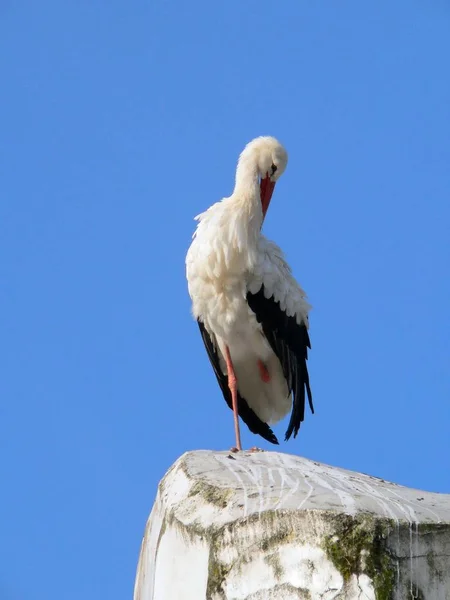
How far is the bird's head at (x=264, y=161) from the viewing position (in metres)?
8.98

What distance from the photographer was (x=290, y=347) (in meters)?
8.88

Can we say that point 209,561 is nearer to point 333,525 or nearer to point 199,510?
point 199,510

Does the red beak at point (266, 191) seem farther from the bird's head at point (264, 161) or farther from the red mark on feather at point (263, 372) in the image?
the red mark on feather at point (263, 372)

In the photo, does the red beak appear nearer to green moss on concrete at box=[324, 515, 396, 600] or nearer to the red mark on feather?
the red mark on feather

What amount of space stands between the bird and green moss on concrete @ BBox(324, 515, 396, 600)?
11.3ft

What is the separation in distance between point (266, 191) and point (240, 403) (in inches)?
67.1

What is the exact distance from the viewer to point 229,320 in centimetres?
854

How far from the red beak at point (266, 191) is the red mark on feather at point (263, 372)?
1190mm

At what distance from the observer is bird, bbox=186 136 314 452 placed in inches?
336

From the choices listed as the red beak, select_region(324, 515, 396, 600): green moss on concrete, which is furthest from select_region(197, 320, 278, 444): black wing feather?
select_region(324, 515, 396, 600): green moss on concrete

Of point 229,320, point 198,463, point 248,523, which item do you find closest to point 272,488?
point 248,523

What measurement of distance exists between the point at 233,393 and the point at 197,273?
0.98 m

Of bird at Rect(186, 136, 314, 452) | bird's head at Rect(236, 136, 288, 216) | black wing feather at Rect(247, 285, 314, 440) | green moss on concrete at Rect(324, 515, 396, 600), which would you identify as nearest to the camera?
green moss on concrete at Rect(324, 515, 396, 600)

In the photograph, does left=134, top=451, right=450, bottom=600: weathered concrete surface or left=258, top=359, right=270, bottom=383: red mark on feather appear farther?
left=258, top=359, right=270, bottom=383: red mark on feather
